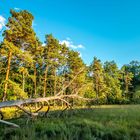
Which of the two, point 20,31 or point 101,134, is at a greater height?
point 20,31

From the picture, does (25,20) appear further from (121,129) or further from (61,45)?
(121,129)

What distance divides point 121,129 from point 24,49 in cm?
2356

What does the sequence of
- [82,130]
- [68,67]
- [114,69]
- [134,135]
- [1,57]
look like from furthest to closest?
[114,69] → [68,67] → [1,57] → [82,130] → [134,135]

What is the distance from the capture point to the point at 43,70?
44.6m

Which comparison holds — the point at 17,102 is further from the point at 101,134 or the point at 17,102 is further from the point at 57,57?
the point at 57,57

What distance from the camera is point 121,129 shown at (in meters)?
7.22

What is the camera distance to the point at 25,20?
27938mm

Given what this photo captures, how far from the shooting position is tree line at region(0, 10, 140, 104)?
80.7ft

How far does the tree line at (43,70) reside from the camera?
80.7ft

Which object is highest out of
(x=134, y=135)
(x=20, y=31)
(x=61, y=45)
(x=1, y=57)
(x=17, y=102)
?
(x=61, y=45)

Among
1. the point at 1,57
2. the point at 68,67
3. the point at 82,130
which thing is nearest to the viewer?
the point at 82,130

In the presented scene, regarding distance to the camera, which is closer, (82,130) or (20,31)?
(82,130)

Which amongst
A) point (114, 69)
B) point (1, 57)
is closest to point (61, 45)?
point (1, 57)

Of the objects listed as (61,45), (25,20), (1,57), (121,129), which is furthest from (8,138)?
(61,45)
